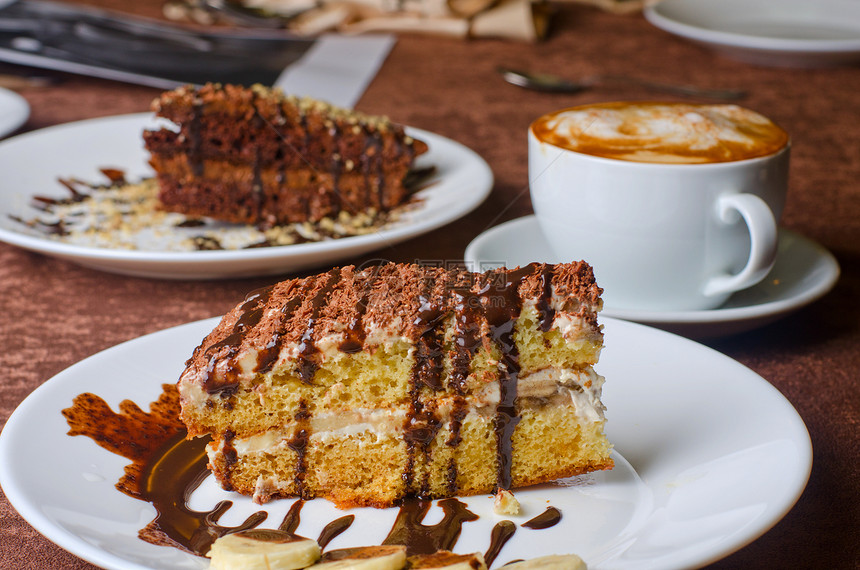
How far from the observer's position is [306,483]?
1.07 metres

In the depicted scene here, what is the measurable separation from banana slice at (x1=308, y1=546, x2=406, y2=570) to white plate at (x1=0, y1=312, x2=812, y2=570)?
0.06 meters

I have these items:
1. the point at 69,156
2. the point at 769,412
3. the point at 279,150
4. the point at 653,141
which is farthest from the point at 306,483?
the point at 69,156

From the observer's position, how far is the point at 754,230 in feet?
4.43

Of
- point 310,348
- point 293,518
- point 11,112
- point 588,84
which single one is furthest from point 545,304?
point 588,84

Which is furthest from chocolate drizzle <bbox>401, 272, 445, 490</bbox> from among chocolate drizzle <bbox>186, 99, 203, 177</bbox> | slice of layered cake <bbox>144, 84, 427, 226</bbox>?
chocolate drizzle <bbox>186, 99, 203, 177</bbox>

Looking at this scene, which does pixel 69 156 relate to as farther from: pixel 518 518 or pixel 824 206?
pixel 824 206

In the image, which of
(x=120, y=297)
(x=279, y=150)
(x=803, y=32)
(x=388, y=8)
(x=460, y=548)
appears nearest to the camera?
(x=460, y=548)

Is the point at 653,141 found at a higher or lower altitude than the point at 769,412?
higher

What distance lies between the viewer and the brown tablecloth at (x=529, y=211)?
3.43 ft

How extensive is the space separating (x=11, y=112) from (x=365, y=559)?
194cm

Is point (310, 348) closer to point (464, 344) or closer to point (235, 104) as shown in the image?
point (464, 344)

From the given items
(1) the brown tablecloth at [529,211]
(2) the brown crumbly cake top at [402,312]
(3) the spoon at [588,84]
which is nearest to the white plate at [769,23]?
(1) the brown tablecloth at [529,211]

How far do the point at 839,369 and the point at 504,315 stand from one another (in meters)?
0.65

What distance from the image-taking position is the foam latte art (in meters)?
1.40
